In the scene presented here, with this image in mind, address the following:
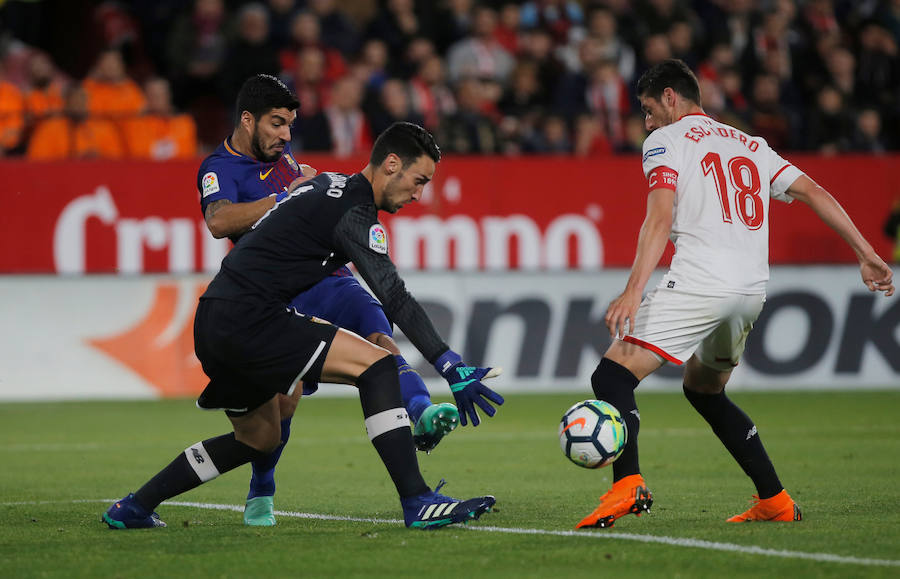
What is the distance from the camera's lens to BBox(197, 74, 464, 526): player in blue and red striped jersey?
7.38m

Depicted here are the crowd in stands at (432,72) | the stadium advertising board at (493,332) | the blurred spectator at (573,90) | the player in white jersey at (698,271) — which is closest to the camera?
the player in white jersey at (698,271)

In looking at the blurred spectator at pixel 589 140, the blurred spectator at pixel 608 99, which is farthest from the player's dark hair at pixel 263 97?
the blurred spectator at pixel 608 99

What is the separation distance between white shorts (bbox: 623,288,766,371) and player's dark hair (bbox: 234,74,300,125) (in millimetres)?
2331

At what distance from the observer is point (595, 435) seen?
635 centimetres

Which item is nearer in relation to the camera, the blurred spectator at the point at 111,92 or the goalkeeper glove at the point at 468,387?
the goalkeeper glove at the point at 468,387

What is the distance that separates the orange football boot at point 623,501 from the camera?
20.8ft

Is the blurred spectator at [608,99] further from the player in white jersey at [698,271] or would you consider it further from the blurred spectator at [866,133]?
the player in white jersey at [698,271]

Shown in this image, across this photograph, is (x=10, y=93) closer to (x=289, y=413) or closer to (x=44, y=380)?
(x=44, y=380)

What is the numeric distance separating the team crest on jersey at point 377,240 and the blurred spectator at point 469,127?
11643 mm

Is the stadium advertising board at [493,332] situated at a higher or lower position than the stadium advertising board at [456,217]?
lower

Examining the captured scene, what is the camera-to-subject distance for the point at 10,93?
1672cm

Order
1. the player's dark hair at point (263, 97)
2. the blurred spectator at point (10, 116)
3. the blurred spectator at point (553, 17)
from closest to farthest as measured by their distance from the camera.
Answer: the player's dark hair at point (263, 97), the blurred spectator at point (10, 116), the blurred spectator at point (553, 17)

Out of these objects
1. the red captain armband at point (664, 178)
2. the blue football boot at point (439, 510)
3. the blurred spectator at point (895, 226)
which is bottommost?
the blue football boot at point (439, 510)

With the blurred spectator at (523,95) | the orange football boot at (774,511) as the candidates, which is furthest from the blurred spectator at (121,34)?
the orange football boot at (774,511)
